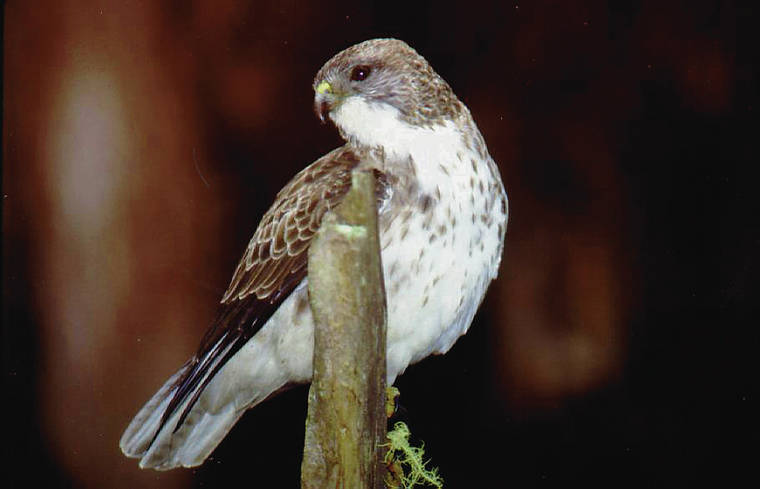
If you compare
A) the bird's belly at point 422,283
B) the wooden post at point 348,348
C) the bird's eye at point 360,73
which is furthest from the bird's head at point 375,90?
the wooden post at point 348,348

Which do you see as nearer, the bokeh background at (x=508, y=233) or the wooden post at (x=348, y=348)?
the wooden post at (x=348, y=348)

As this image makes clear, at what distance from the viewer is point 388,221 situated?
5.80ft

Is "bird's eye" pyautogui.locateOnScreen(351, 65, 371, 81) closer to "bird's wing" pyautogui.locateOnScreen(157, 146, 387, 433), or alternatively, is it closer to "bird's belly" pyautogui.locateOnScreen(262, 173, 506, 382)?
"bird's wing" pyautogui.locateOnScreen(157, 146, 387, 433)

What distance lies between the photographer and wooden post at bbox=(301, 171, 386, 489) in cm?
131

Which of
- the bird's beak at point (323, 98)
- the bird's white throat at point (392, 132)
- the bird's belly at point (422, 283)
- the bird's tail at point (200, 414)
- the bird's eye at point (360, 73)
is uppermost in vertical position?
the bird's eye at point (360, 73)

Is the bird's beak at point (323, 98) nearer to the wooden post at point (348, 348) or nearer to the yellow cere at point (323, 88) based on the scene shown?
→ the yellow cere at point (323, 88)

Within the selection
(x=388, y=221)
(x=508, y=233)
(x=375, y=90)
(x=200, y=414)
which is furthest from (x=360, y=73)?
(x=200, y=414)

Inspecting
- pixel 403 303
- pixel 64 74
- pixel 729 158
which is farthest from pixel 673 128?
pixel 64 74

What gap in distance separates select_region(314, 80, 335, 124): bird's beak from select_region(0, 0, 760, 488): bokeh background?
0.79ft

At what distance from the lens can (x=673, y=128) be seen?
210 centimetres

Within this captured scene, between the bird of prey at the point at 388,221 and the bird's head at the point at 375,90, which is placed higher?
the bird's head at the point at 375,90

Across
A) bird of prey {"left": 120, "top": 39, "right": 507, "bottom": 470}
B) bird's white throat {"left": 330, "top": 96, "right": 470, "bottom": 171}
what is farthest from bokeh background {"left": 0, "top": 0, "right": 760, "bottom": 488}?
bird's white throat {"left": 330, "top": 96, "right": 470, "bottom": 171}

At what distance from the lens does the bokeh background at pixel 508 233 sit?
1900 mm

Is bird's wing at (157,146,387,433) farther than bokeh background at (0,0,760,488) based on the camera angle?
No
